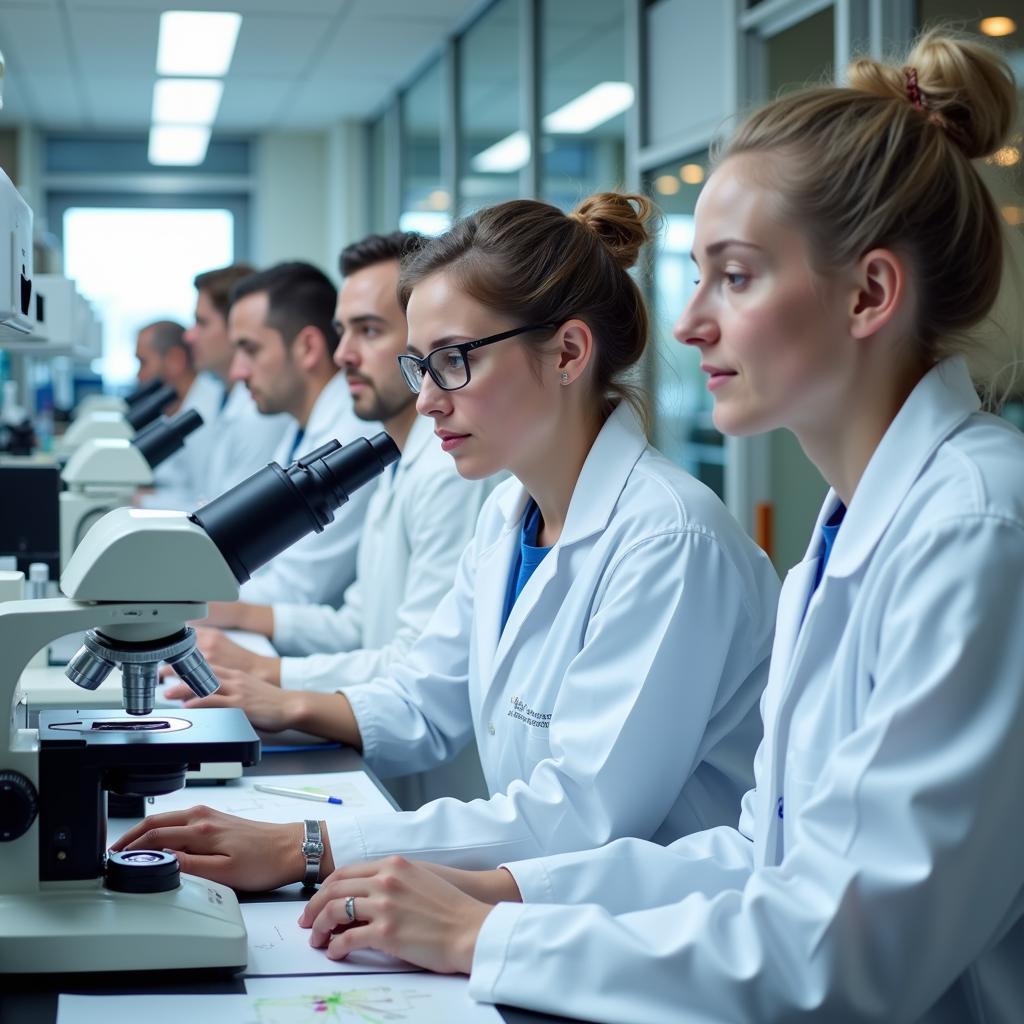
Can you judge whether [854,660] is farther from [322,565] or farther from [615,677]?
[322,565]

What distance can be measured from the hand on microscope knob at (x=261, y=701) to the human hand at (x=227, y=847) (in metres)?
0.58

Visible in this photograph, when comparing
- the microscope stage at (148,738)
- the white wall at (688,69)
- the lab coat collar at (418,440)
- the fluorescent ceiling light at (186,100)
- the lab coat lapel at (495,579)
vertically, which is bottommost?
the microscope stage at (148,738)

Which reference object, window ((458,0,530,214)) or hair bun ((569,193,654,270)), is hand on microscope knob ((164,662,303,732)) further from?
window ((458,0,530,214))

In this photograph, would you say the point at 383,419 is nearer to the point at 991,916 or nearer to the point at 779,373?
the point at 779,373

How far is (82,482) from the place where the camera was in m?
2.65

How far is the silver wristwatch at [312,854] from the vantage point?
125 cm

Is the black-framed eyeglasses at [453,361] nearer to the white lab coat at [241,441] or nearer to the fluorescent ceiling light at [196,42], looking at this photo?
the white lab coat at [241,441]

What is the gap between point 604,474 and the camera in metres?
1.58

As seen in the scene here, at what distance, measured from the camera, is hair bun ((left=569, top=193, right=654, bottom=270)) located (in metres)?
1.70

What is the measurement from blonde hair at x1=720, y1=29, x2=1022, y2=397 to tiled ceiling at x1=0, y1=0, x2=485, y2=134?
5.04 metres

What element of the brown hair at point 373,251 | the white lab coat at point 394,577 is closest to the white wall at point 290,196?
the brown hair at point 373,251

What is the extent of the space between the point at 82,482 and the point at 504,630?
1.35 metres

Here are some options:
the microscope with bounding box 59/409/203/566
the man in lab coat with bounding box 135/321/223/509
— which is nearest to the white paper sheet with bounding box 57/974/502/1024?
the microscope with bounding box 59/409/203/566

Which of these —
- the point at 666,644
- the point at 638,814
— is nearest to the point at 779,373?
the point at 666,644
